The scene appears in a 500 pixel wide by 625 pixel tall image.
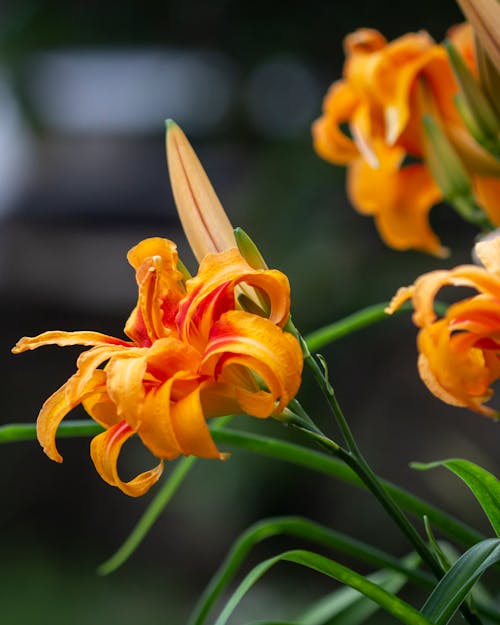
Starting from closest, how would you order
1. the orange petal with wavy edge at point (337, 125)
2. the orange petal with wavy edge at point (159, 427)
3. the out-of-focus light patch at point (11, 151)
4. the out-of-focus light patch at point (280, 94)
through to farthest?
the orange petal with wavy edge at point (159, 427), the orange petal with wavy edge at point (337, 125), the out-of-focus light patch at point (280, 94), the out-of-focus light patch at point (11, 151)

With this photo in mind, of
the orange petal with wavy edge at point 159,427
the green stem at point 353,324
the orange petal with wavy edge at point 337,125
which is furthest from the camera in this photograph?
the orange petal with wavy edge at point 337,125

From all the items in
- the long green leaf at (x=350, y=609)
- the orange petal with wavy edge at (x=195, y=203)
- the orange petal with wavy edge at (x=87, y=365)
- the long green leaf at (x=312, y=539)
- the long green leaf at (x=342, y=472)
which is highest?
the orange petal with wavy edge at (x=195, y=203)

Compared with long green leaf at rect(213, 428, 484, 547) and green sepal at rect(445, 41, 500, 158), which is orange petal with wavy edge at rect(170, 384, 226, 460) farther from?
green sepal at rect(445, 41, 500, 158)

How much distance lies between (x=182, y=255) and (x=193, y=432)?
1798 millimetres

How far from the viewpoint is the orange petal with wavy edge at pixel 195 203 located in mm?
367

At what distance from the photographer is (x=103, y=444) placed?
1.06 ft

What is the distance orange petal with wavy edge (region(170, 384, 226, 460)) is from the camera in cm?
30

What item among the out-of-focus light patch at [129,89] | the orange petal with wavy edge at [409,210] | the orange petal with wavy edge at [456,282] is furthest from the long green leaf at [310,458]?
the out-of-focus light patch at [129,89]

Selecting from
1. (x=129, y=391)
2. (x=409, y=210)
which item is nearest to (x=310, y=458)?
(x=129, y=391)

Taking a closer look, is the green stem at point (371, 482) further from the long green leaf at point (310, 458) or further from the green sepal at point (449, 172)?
the green sepal at point (449, 172)

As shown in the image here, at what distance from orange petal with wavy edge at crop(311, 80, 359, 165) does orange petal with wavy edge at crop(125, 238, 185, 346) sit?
0.25 m

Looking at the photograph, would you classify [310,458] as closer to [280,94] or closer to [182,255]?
[182,255]

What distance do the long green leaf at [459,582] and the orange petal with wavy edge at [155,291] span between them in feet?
0.38

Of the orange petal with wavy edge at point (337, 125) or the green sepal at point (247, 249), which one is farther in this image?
the orange petal with wavy edge at point (337, 125)
